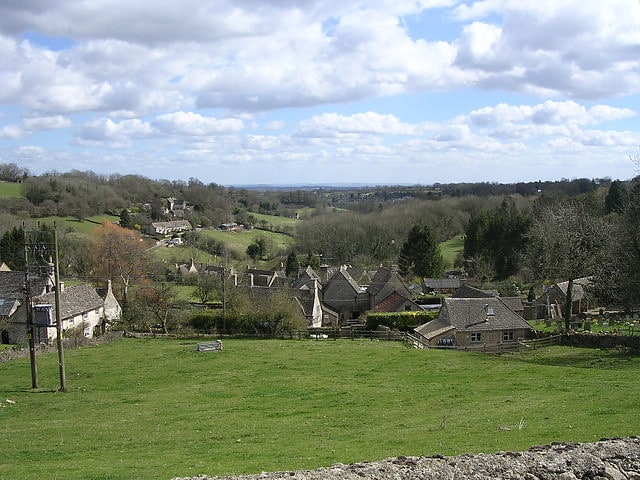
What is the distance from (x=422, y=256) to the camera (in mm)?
87000

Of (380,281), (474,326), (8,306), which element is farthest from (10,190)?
(474,326)

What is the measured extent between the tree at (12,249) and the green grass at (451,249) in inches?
2563

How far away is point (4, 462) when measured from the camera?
56.4 ft

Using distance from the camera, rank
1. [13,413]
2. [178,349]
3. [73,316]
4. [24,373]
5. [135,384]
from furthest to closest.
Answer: [73,316], [178,349], [24,373], [135,384], [13,413]

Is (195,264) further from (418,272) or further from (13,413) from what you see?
(13,413)

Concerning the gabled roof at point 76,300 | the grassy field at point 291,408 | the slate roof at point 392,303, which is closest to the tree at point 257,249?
the slate roof at point 392,303

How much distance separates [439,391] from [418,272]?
204 ft

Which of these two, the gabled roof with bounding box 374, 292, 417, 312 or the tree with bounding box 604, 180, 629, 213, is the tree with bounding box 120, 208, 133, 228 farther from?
the tree with bounding box 604, 180, 629, 213

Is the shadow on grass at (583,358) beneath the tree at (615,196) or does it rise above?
beneath

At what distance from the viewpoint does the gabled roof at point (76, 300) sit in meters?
49.4

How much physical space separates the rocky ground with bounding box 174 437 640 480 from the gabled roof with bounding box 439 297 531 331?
3213 cm

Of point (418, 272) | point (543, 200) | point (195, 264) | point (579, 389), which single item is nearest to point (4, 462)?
point (579, 389)

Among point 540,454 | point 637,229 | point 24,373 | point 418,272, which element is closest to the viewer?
point 540,454

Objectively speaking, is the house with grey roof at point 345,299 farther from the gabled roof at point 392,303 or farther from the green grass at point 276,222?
the green grass at point 276,222
